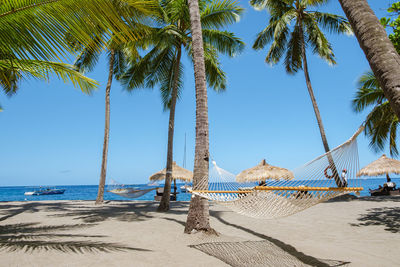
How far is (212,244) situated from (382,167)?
29.8 ft

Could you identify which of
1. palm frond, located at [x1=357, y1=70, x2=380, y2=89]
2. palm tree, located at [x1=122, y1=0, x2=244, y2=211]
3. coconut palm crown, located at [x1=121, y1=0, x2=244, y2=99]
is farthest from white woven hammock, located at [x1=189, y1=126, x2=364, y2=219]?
palm frond, located at [x1=357, y1=70, x2=380, y2=89]

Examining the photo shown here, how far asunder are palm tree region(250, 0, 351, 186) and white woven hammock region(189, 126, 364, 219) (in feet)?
19.6

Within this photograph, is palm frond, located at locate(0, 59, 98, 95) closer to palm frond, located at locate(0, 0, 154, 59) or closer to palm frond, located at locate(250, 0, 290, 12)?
palm frond, located at locate(0, 0, 154, 59)

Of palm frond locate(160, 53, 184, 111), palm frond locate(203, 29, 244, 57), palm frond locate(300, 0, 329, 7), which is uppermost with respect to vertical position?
palm frond locate(300, 0, 329, 7)

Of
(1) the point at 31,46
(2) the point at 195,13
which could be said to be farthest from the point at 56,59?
(2) the point at 195,13

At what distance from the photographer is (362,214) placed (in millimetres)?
4707

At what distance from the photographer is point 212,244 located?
2.84 metres

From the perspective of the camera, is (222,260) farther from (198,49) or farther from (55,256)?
(198,49)

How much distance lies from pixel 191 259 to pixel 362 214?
3.83 metres

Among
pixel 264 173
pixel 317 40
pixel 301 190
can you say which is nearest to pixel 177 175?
pixel 264 173

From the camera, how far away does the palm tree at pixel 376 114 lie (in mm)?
7805

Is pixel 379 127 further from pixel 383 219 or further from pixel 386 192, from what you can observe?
pixel 383 219

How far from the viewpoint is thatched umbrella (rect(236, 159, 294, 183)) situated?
8547 mm

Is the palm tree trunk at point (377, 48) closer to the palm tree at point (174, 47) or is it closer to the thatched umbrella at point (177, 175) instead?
the palm tree at point (174, 47)
